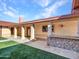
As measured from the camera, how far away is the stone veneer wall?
10266 mm

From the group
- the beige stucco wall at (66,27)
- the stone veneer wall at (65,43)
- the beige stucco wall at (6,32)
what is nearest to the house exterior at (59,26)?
the beige stucco wall at (66,27)

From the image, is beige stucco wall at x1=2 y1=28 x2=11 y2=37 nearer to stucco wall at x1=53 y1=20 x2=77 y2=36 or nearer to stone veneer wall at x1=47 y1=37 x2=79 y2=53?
stucco wall at x1=53 y1=20 x2=77 y2=36

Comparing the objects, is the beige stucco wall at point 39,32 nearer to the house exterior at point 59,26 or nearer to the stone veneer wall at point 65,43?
the house exterior at point 59,26

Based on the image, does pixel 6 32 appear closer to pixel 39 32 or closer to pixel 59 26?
pixel 39 32

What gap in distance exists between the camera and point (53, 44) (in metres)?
12.5

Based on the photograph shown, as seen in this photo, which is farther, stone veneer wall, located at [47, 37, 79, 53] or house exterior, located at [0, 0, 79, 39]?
house exterior, located at [0, 0, 79, 39]

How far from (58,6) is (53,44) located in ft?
86.6

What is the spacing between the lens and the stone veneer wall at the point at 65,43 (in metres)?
10.3

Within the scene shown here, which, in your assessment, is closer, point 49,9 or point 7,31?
point 7,31

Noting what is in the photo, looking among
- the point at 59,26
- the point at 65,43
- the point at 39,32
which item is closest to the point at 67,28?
the point at 59,26

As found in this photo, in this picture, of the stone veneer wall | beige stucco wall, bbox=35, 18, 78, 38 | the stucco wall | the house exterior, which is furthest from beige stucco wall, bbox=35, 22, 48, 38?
the stone veneer wall

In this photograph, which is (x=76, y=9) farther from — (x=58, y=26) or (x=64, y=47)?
(x=64, y=47)

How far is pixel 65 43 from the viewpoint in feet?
36.8

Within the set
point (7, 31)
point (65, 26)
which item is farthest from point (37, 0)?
point (65, 26)
